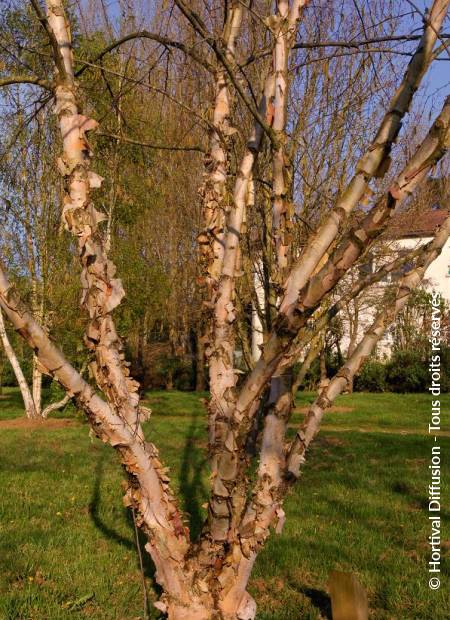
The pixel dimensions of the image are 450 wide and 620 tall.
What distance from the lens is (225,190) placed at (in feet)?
11.1

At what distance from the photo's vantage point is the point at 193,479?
7.00 metres

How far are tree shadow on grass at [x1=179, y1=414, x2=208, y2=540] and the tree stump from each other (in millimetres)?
1745

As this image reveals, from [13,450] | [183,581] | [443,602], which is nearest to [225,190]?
[183,581]

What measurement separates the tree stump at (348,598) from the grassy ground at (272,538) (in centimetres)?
99

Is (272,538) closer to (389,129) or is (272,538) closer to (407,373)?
(389,129)

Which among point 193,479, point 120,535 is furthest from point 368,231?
point 193,479

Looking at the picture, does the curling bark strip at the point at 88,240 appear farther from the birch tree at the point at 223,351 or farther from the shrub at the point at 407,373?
the shrub at the point at 407,373

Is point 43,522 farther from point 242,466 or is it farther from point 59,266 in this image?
point 59,266

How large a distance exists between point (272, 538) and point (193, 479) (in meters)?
2.12

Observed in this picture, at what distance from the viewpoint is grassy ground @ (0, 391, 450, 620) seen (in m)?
3.82

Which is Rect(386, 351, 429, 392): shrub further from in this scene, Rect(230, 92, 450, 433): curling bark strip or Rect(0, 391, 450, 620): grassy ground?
Rect(230, 92, 450, 433): curling bark strip

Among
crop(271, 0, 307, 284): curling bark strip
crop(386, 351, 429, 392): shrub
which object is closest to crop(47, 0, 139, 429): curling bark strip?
crop(271, 0, 307, 284): curling bark strip

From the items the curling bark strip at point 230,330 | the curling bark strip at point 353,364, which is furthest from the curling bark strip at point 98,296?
the curling bark strip at point 353,364

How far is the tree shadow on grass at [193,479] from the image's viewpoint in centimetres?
532
